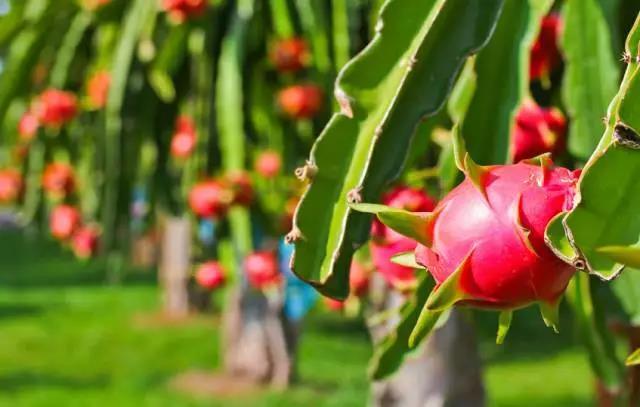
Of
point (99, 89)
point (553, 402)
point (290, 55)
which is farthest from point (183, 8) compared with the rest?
point (553, 402)

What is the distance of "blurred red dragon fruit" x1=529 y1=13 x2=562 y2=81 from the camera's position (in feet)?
5.99

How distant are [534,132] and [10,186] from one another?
2.48m

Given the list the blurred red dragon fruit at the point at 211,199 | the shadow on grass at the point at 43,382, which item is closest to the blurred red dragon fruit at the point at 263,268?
the blurred red dragon fruit at the point at 211,199

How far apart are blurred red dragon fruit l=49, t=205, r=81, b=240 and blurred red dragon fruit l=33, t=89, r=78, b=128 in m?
0.32

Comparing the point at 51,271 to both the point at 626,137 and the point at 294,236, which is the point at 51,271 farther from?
the point at 626,137

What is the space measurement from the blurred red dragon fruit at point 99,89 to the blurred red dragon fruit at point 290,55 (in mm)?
526

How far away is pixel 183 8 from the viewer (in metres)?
2.62

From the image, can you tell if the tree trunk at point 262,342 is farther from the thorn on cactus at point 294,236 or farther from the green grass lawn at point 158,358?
the thorn on cactus at point 294,236

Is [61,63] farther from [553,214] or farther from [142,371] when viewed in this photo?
[142,371]

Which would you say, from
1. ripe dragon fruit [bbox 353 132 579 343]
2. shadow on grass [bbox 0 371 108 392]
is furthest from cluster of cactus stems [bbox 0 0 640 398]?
shadow on grass [bbox 0 371 108 392]

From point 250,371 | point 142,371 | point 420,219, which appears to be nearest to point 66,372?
point 142,371

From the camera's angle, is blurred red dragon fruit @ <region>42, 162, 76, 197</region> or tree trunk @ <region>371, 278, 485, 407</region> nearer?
tree trunk @ <region>371, 278, 485, 407</region>

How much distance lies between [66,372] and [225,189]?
537 centimetres

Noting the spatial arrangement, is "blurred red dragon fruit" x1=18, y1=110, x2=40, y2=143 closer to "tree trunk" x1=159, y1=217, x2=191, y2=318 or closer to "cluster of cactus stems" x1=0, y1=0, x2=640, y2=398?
"cluster of cactus stems" x1=0, y1=0, x2=640, y2=398
